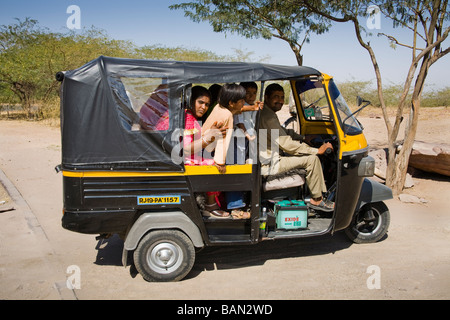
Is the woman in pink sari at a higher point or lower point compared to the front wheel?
higher

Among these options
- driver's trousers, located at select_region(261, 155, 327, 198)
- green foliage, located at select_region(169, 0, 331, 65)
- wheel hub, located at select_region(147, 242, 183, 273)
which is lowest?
wheel hub, located at select_region(147, 242, 183, 273)

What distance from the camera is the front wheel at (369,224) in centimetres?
557

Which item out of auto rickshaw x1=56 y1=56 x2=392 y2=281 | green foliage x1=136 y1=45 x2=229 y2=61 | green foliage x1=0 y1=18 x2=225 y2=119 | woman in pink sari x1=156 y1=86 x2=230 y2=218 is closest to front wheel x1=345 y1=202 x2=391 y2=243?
auto rickshaw x1=56 y1=56 x2=392 y2=281

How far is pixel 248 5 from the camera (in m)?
9.15

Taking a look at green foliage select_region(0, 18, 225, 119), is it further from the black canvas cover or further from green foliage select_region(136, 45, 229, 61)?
the black canvas cover

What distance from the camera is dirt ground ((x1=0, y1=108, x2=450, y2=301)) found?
13.9 feet

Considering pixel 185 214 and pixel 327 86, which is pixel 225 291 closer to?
pixel 185 214

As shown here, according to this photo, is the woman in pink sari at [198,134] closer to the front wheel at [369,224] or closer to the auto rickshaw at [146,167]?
the auto rickshaw at [146,167]

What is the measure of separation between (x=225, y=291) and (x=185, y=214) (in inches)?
34.7

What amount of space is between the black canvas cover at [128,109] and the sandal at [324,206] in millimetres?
1749

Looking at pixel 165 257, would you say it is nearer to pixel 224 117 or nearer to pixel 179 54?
pixel 224 117

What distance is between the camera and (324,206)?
16.7 feet

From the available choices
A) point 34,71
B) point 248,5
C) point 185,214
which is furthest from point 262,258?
point 34,71

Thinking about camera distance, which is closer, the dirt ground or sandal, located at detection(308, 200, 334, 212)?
the dirt ground
